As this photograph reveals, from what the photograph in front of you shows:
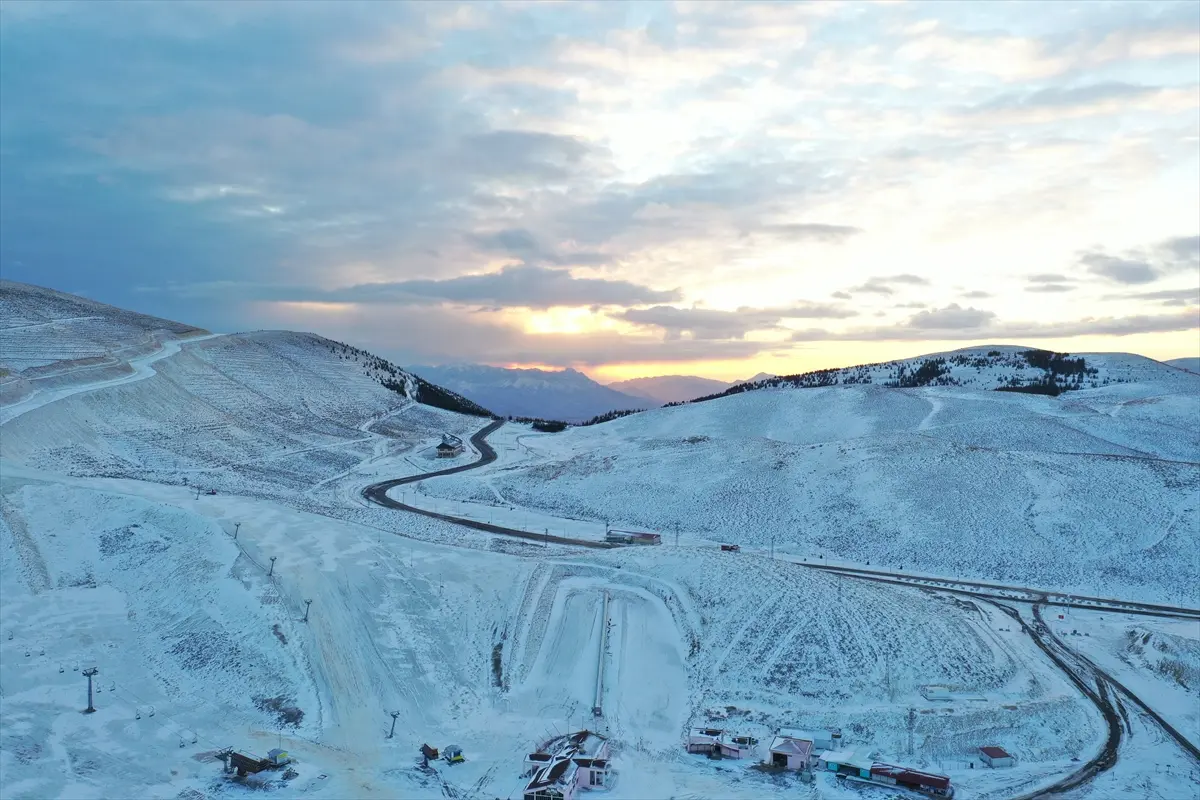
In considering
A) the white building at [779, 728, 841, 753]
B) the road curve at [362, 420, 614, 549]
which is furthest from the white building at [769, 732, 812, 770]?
the road curve at [362, 420, 614, 549]

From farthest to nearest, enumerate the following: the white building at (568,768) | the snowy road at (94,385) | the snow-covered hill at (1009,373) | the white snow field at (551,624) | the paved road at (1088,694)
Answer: the snow-covered hill at (1009,373), the snowy road at (94,385), the white snow field at (551,624), the paved road at (1088,694), the white building at (568,768)

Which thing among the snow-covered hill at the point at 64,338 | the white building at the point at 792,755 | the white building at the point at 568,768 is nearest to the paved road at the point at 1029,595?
the white building at the point at 792,755

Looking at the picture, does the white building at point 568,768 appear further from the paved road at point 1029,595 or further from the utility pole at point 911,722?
the paved road at point 1029,595

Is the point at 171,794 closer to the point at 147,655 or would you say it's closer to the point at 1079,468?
the point at 147,655

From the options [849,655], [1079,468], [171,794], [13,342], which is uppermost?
[13,342]

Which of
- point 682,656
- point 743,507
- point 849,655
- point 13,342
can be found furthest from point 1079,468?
point 13,342
